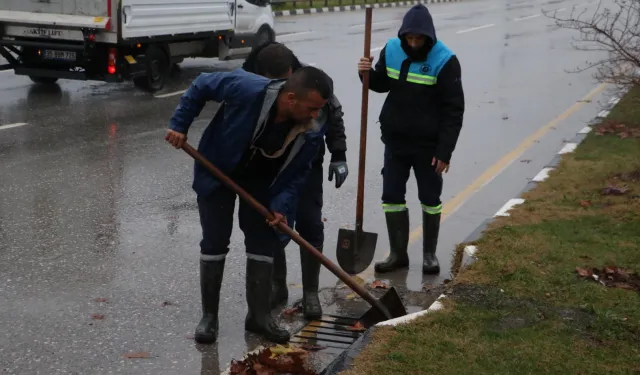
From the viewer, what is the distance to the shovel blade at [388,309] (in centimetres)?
577

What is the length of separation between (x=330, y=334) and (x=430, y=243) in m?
1.54

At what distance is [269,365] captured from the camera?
499cm

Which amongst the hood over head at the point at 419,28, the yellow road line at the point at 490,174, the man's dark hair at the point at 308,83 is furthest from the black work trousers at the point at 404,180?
the man's dark hair at the point at 308,83

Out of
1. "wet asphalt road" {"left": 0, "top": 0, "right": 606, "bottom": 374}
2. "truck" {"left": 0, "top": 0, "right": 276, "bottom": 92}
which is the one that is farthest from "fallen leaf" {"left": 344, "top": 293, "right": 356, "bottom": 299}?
"truck" {"left": 0, "top": 0, "right": 276, "bottom": 92}

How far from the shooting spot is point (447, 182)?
9891mm

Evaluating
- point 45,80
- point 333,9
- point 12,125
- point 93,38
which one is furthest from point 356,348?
→ point 333,9

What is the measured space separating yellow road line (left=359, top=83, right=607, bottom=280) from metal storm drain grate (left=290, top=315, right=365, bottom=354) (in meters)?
0.92

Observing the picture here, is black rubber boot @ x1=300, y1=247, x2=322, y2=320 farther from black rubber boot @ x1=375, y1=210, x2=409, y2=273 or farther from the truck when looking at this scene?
the truck

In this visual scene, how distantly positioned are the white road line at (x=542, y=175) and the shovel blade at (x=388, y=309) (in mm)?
4044

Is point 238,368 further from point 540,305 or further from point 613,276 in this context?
point 613,276

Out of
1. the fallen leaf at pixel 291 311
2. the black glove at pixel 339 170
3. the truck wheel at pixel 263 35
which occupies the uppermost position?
the black glove at pixel 339 170

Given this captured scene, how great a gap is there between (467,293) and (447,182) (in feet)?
13.2

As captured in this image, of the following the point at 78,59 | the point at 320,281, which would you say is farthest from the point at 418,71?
the point at 78,59

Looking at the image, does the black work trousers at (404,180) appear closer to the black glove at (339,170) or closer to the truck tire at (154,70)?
the black glove at (339,170)
